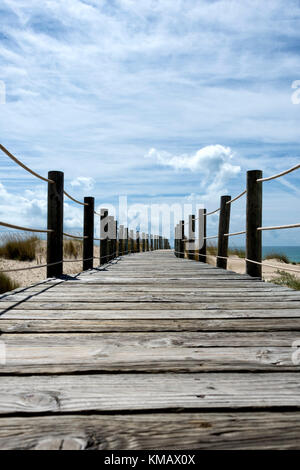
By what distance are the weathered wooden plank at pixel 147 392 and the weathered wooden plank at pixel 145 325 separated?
500 millimetres

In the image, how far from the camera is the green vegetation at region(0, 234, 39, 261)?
10.9 m

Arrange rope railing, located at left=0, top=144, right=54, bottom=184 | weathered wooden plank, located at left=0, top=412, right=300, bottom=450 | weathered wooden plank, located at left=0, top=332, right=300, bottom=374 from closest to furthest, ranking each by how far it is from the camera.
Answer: weathered wooden plank, located at left=0, top=412, right=300, bottom=450, weathered wooden plank, located at left=0, top=332, right=300, bottom=374, rope railing, located at left=0, top=144, right=54, bottom=184

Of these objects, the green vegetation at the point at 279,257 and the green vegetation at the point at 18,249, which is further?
the green vegetation at the point at 279,257

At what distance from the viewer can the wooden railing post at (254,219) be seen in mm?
3582

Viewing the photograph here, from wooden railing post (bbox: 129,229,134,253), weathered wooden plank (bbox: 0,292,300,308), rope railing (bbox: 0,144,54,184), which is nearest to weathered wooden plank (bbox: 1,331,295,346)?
weathered wooden plank (bbox: 0,292,300,308)

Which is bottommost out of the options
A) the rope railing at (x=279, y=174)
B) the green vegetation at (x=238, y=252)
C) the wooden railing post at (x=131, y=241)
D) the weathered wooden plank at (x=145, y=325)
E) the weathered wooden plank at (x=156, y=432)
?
the green vegetation at (x=238, y=252)

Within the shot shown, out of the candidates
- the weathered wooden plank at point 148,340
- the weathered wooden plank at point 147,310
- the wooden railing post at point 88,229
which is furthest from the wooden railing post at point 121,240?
the weathered wooden plank at point 148,340

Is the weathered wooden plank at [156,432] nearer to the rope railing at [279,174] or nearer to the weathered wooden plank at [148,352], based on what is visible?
the weathered wooden plank at [148,352]

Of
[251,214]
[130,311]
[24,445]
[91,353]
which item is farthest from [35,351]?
[251,214]

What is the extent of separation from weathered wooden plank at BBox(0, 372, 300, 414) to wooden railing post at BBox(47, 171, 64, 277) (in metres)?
2.47

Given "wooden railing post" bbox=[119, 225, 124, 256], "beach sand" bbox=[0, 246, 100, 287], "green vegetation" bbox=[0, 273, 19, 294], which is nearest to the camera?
"green vegetation" bbox=[0, 273, 19, 294]

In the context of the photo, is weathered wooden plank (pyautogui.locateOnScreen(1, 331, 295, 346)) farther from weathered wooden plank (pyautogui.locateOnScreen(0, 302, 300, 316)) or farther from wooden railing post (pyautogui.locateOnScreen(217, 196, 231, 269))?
wooden railing post (pyautogui.locateOnScreen(217, 196, 231, 269))
